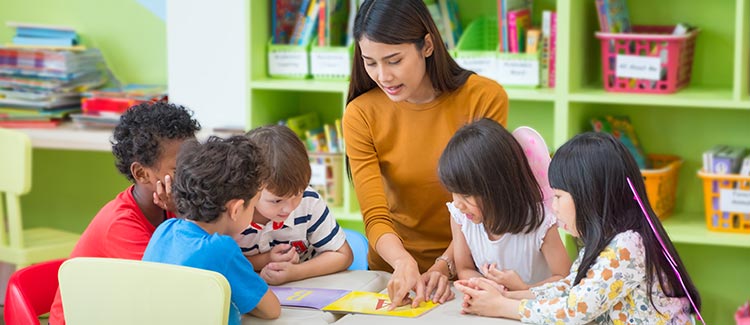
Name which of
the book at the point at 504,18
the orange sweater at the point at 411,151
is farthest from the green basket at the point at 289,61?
the orange sweater at the point at 411,151

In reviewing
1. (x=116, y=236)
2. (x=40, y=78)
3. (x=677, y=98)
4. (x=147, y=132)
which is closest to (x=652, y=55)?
(x=677, y=98)

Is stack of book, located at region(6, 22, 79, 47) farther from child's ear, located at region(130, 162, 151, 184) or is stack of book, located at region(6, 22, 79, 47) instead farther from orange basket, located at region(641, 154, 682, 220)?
orange basket, located at region(641, 154, 682, 220)

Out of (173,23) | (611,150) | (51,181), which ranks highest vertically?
(173,23)

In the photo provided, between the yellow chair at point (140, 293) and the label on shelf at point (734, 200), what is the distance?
183 cm

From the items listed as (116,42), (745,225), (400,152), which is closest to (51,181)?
(116,42)

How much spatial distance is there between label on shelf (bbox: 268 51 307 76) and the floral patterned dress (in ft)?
5.84

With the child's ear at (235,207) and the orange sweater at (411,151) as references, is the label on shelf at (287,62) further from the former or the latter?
the child's ear at (235,207)

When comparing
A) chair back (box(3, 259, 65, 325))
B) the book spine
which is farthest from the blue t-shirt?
the book spine

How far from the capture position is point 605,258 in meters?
1.63

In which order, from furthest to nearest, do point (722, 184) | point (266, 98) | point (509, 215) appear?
point (266, 98) < point (722, 184) < point (509, 215)

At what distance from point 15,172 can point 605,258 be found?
2.21 metres

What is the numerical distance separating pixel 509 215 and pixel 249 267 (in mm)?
492

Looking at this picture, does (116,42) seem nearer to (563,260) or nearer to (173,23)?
→ (173,23)

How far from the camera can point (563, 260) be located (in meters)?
1.88
